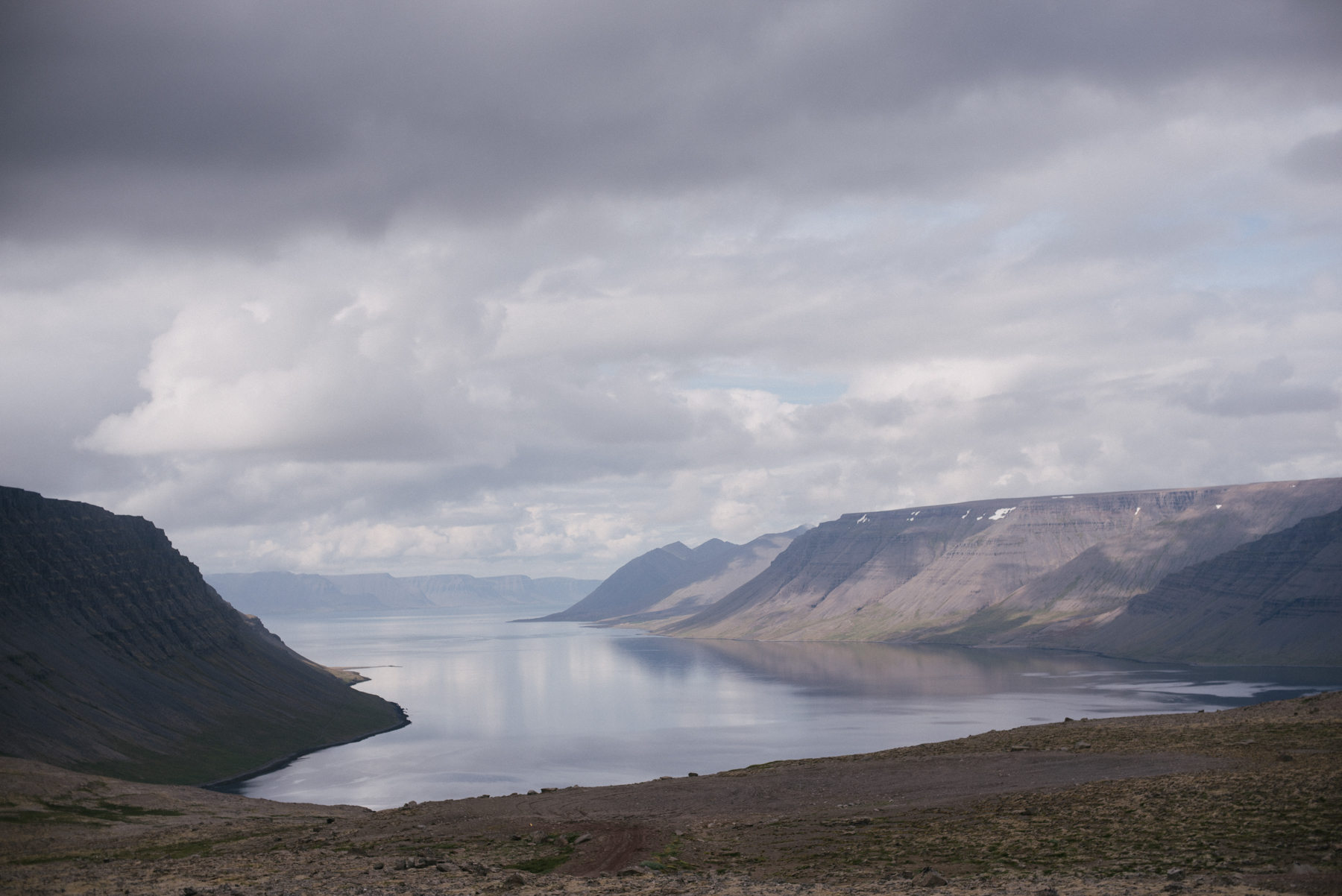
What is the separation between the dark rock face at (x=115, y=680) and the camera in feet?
423

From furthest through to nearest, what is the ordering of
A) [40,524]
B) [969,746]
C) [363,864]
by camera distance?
[40,524] < [969,746] < [363,864]

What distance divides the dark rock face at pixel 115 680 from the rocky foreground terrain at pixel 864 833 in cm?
7470

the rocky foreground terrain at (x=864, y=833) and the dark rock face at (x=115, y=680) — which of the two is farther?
the dark rock face at (x=115, y=680)

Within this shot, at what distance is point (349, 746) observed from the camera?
167m

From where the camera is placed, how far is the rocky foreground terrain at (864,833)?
1249 inches

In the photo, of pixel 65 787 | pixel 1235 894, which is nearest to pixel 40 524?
pixel 65 787

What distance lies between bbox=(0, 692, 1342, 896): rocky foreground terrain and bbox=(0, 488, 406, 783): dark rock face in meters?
74.7

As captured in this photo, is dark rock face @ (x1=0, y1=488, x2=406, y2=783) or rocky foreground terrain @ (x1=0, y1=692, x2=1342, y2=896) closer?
rocky foreground terrain @ (x1=0, y1=692, x2=1342, y2=896)

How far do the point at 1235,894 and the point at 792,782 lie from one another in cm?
3117

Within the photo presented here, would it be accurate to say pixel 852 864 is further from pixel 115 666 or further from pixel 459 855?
pixel 115 666

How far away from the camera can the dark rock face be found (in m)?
129

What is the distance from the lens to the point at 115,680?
155000 mm

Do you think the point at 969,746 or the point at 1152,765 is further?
the point at 969,746

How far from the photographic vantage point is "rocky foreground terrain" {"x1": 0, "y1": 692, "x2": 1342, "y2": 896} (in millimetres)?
31719
